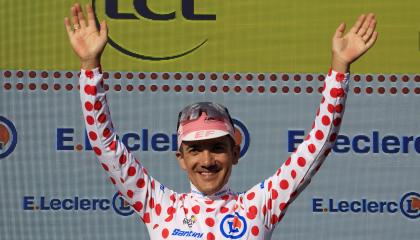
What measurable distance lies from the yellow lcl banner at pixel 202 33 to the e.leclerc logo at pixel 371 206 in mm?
610

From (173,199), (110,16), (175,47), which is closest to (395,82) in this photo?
(175,47)

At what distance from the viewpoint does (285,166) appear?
9.05 feet

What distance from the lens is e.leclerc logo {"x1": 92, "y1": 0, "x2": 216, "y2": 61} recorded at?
4.40 m

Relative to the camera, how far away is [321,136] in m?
2.68

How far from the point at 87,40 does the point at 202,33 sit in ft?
5.67

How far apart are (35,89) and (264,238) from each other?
196 cm

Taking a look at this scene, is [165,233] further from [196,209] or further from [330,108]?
[330,108]

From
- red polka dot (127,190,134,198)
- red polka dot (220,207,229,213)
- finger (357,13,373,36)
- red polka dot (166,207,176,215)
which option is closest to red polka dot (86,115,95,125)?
red polka dot (127,190,134,198)

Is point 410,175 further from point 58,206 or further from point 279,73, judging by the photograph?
point 58,206

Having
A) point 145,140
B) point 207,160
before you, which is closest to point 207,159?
point 207,160

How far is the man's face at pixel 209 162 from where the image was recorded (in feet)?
9.11

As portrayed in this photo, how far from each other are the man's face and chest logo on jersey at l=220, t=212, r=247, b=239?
0.09 meters

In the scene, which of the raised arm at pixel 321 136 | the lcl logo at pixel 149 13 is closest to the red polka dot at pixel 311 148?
the raised arm at pixel 321 136

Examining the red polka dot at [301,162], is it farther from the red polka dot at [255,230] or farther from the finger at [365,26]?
the finger at [365,26]
